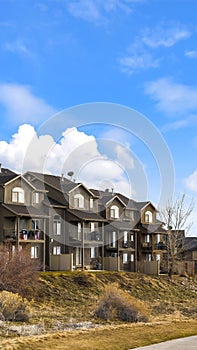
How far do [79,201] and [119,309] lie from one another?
88.2ft

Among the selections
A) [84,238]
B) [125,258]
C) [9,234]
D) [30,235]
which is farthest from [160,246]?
[9,234]

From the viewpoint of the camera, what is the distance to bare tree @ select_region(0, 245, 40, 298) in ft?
103

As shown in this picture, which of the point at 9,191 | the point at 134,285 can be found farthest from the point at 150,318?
the point at 9,191

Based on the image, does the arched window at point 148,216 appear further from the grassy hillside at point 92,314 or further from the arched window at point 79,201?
the arched window at point 79,201

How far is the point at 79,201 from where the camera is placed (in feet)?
175

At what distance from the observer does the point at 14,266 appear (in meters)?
32.6

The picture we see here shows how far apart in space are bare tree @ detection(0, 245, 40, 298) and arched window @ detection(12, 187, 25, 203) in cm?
1252

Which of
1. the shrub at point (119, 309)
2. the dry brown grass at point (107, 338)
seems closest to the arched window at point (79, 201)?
the shrub at point (119, 309)

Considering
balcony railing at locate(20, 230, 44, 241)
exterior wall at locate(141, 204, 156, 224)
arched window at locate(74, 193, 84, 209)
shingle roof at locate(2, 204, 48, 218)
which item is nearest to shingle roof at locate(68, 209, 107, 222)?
arched window at locate(74, 193, 84, 209)

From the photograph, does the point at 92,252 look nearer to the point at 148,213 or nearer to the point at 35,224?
the point at 35,224

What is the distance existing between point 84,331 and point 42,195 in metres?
29.0

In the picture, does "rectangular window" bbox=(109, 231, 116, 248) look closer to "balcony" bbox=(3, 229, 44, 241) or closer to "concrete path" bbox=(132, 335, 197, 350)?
"balcony" bbox=(3, 229, 44, 241)

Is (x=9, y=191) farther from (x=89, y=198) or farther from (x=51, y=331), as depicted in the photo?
(x=51, y=331)

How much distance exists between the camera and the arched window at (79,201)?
52894 millimetres
